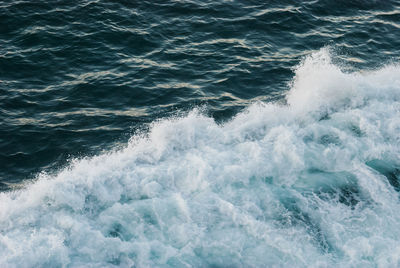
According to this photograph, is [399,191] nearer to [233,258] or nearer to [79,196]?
[233,258]

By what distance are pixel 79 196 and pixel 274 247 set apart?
382cm

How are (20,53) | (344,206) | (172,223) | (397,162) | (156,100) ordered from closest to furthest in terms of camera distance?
(172,223)
(344,206)
(397,162)
(156,100)
(20,53)

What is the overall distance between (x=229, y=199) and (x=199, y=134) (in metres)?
2.35

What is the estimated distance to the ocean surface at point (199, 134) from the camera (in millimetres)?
8664

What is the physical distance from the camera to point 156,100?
517 inches

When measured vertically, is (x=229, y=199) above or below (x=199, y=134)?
below

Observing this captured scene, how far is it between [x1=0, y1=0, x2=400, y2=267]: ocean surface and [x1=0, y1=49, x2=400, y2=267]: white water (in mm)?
32

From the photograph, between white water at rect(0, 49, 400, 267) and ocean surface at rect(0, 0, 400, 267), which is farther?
ocean surface at rect(0, 0, 400, 267)

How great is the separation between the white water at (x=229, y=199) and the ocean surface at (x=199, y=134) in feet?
0.10

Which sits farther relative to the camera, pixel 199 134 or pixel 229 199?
pixel 199 134

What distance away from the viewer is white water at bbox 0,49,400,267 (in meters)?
8.42

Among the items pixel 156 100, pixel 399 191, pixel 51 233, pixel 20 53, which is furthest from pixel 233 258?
pixel 20 53

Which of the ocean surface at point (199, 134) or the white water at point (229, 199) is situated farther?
the ocean surface at point (199, 134)

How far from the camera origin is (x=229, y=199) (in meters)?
9.53
